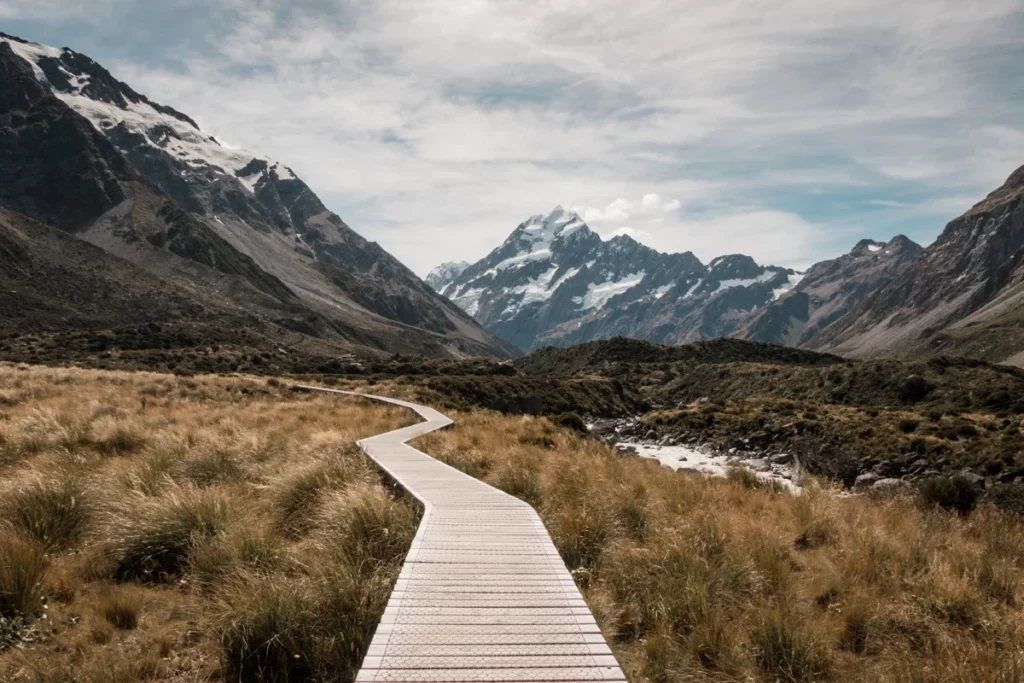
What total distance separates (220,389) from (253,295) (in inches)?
5150

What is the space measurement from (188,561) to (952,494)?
560 inches

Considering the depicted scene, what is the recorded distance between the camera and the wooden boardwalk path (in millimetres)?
4555

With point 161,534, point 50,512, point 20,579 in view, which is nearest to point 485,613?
point 161,534

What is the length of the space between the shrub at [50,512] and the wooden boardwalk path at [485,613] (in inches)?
180

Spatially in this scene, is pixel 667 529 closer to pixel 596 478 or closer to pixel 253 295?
pixel 596 478

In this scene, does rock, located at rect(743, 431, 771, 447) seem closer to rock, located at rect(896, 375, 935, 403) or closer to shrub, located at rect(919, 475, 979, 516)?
rock, located at rect(896, 375, 935, 403)

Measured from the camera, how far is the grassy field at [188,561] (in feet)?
17.9

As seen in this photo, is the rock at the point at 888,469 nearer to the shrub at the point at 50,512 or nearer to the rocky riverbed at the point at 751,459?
the rocky riverbed at the point at 751,459

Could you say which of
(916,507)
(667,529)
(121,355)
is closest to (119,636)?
(667,529)

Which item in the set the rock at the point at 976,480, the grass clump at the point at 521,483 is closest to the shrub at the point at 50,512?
the grass clump at the point at 521,483

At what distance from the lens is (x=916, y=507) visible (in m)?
11.8

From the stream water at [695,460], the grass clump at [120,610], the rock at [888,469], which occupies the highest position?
the grass clump at [120,610]

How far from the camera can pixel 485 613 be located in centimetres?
548

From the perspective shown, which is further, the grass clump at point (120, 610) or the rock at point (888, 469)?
the rock at point (888, 469)
